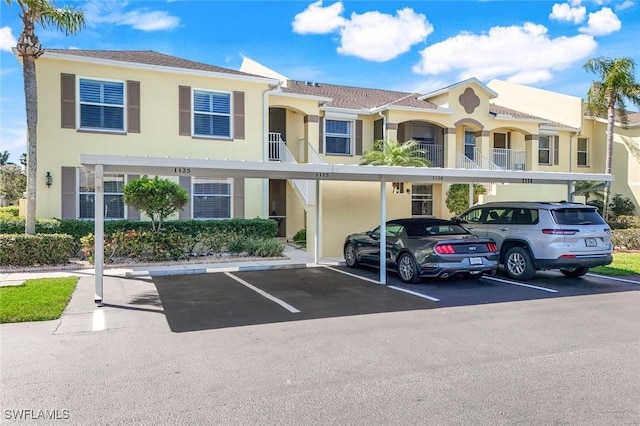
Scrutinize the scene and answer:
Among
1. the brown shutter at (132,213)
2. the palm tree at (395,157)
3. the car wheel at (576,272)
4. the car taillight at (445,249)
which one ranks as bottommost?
the car wheel at (576,272)

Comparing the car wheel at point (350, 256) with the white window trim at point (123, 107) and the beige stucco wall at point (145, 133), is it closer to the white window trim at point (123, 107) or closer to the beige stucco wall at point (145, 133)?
the beige stucco wall at point (145, 133)

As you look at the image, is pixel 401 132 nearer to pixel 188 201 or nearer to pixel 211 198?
pixel 211 198

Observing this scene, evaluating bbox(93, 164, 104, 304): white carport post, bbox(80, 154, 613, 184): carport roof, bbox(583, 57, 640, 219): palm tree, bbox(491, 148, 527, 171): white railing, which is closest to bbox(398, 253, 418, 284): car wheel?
bbox(80, 154, 613, 184): carport roof

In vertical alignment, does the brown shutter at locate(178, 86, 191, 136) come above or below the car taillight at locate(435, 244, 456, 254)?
above

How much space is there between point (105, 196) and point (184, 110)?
13.1 ft

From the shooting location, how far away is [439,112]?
2172cm

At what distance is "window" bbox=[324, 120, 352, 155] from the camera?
21234mm

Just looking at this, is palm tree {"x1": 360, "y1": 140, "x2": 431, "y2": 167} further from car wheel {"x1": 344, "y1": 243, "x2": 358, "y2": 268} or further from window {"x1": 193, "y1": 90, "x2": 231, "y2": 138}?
car wheel {"x1": 344, "y1": 243, "x2": 358, "y2": 268}

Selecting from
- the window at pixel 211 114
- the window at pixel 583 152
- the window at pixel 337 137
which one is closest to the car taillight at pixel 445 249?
the window at pixel 211 114

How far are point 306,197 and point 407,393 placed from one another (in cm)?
1190

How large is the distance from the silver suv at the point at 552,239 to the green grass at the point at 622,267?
51.9 inches

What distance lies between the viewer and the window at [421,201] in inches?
890

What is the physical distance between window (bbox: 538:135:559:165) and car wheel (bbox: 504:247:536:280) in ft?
56.1

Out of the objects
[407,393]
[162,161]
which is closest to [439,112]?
[162,161]
